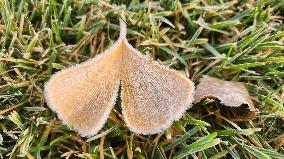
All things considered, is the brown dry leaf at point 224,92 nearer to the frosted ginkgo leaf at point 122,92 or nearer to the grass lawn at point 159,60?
the grass lawn at point 159,60

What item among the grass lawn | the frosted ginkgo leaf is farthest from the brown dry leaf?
the frosted ginkgo leaf

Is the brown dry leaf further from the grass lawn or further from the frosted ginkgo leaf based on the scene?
the frosted ginkgo leaf

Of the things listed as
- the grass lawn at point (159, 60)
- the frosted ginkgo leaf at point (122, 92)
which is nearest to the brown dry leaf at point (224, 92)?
the grass lawn at point (159, 60)

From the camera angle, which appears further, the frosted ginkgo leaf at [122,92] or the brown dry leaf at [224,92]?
the brown dry leaf at [224,92]

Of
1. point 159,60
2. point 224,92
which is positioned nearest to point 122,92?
point 159,60

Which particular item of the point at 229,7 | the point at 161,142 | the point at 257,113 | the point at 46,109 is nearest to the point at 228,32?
the point at 229,7

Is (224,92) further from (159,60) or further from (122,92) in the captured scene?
(122,92)
